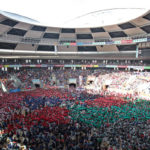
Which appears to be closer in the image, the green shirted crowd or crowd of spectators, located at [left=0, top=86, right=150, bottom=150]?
crowd of spectators, located at [left=0, top=86, right=150, bottom=150]

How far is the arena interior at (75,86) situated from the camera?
13.0 metres

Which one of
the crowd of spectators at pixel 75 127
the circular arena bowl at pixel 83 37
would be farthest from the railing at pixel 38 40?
the crowd of spectators at pixel 75 127

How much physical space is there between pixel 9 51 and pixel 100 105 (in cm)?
3166

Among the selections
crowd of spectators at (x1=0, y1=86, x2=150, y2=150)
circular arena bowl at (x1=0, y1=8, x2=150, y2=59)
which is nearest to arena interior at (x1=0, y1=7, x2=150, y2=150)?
crowd of spectators at (x1=0, y1=86, x2=150, y2=150)

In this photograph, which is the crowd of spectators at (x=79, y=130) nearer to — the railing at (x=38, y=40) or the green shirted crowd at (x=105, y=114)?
the green shirted crowd at (x=105, y=114)

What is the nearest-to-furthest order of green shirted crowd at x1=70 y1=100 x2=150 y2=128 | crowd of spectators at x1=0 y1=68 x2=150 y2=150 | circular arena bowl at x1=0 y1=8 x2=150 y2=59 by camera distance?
crowd of spectators at x1=0 y1=68 x2=150 y2=150 < green shirted crowd at x1=70 y1=100 x2=150 y2=128 < circular arena bowl at x1=0 y1=8 x2=150 y2=59

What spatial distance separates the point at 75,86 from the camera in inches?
1797

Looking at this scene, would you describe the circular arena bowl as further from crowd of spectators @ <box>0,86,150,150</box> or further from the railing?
crowd of spectators @ <box>0,86,150,150</box>

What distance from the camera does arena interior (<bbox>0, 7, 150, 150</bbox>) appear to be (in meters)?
13.0

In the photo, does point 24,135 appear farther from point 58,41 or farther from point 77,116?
point 58,41

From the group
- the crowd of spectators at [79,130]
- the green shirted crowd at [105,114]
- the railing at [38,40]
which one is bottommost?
the green shirted crowd at [105,114]

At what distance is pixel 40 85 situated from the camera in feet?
140

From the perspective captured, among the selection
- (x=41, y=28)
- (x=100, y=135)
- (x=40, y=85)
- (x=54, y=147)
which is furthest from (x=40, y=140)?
(x=41, y=28)

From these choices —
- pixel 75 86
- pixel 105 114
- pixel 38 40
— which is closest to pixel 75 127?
pixel 105 114
